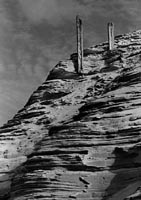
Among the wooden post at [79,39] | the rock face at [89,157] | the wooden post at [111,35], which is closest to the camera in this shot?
the rock face at [89,157]

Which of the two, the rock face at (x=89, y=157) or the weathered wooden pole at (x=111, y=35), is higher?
the weathered wooden pole at (x=111, y=35)

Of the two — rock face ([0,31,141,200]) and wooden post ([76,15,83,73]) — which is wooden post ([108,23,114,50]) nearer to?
wooden post ([76,15,83,73])

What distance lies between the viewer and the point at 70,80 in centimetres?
5256

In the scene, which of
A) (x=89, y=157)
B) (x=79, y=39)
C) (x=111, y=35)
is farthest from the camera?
(x=79, y=39)

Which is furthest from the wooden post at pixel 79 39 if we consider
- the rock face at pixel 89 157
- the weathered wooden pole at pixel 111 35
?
the rock face at pixel 89 157

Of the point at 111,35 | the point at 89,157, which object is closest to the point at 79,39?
the point at 111,35

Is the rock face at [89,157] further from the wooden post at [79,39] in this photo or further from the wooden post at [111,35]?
the wooden post at [111,35]

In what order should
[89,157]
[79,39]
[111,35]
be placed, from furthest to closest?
[79,39]
[111,35]
[89,157]

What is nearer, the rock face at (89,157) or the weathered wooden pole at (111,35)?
the rock face at (89,157)

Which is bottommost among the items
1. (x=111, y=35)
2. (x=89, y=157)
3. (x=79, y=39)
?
(x=89, y=157)

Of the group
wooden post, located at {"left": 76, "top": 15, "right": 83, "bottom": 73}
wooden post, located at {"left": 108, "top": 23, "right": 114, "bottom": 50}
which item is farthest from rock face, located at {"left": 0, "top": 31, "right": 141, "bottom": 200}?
wooden post, located at {"left": 108, "top": 23, "right": 114, "bottom": 50}

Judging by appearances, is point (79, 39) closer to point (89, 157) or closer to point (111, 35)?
point (111, 35)

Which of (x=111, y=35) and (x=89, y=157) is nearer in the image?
(x=89, y=157)

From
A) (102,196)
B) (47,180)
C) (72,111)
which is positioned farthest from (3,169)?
(102,196)
